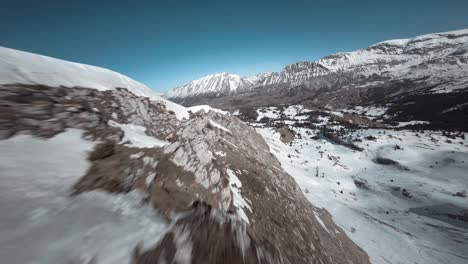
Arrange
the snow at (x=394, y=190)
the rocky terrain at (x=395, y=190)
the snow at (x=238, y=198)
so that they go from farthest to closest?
the rocky terrain at (x=395, y=190) < the snow at (x=394, y=190) < the snow at (x=238, y=198)

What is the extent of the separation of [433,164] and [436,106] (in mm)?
139230

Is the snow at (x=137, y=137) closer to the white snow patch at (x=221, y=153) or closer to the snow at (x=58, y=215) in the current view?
the snow at (x=58, y=215)

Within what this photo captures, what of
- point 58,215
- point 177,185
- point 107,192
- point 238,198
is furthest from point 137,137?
point 238,198

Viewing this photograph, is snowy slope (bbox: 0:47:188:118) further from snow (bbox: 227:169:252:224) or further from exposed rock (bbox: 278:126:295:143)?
exposed rock (bbox: 278:126:295:143)

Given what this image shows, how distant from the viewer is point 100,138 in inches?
437

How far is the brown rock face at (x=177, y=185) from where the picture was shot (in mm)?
6707

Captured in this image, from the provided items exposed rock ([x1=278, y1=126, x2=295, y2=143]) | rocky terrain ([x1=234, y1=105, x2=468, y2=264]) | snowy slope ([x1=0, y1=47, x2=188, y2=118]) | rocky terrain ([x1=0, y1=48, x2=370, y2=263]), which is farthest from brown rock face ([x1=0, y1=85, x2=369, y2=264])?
exposed rock ([x1=278, y1=126, x2=295, y2=143])

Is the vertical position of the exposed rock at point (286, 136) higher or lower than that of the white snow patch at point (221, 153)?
lower

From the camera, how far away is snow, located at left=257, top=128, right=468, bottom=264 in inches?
991

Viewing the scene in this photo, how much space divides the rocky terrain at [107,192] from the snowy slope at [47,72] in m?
0.10

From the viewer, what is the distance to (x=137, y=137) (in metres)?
13.2

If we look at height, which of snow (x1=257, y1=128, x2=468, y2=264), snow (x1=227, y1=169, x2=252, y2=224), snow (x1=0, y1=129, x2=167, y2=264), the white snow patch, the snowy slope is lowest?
Result: snow (x1=257, y1=128, x2=468, y2=264)

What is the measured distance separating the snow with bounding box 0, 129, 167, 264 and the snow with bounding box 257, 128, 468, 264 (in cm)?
2722

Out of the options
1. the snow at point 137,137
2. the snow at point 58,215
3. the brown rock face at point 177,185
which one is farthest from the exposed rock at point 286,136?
the snow at point 58,215
